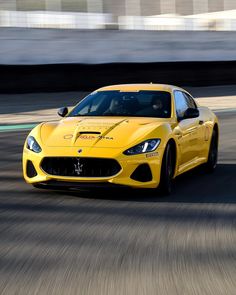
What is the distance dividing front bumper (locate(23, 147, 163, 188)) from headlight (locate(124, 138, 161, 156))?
0.16 ft

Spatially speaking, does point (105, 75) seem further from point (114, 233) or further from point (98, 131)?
point (114, 233)

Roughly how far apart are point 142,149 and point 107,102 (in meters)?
1.56

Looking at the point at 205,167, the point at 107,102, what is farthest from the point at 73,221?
the point at 205,167

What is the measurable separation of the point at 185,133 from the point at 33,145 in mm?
2043

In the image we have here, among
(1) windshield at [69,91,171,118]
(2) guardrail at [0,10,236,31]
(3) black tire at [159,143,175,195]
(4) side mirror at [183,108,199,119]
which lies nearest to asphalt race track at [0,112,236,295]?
(3) black tire at [159,143,175,195]

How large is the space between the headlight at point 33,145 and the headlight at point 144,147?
1.05 metres

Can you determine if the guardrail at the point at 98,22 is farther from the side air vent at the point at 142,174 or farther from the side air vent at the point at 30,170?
the side air vent at the point at 142,174

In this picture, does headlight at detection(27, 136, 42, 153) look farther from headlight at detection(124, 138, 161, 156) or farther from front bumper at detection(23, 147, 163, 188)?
headlight at detection(124, 138, 161, 156)

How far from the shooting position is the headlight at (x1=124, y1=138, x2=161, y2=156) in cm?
838

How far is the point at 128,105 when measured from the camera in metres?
9.71

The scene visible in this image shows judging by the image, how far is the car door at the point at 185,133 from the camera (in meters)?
9.43

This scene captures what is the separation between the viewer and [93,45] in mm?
30500

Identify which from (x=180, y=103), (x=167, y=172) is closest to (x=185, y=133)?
(x=180, y=103)

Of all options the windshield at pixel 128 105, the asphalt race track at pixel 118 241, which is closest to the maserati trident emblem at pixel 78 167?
the asphalt race track at pixel 118 241
